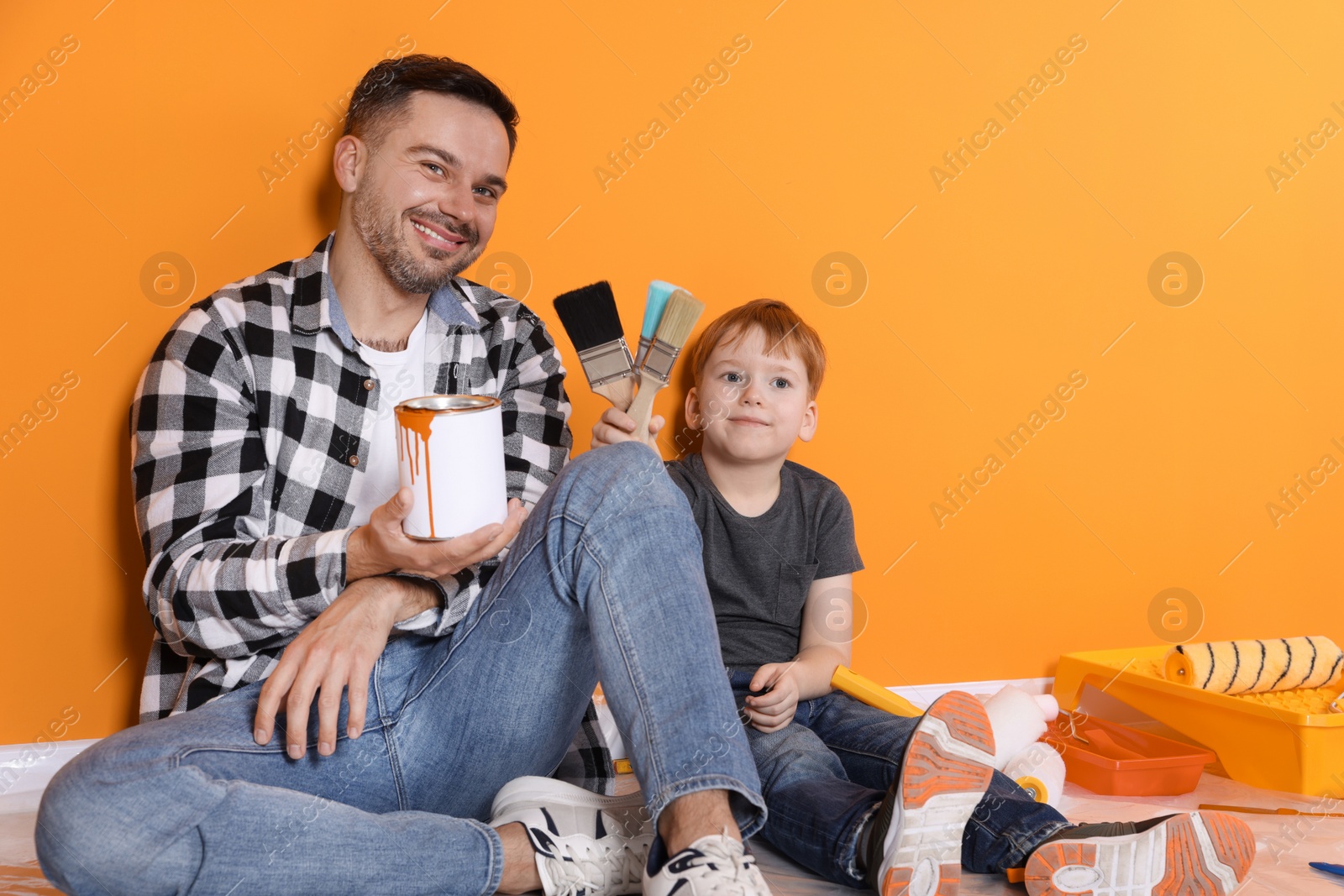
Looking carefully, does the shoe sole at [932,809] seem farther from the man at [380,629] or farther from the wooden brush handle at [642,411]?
the wooden brush handle at [642,411]

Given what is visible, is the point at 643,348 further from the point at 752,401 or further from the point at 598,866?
the point at 598,866

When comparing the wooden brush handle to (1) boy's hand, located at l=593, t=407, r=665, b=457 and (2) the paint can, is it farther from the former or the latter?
(2) the paint can

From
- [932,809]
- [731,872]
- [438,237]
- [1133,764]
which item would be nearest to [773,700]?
[932,809]

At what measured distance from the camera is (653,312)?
110 centimetres

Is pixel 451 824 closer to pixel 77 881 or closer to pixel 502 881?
pixel 502 881

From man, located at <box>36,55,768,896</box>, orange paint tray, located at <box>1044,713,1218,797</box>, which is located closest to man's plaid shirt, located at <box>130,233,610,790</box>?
man, located at <box>36,55,768,896</box>

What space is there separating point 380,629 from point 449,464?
22 cm

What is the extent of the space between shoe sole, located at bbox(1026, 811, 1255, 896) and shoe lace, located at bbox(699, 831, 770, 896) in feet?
1.08

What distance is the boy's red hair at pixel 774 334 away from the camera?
4.48 ft

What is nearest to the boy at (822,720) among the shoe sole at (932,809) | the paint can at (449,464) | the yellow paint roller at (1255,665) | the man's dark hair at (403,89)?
the shoe sole at (932,809)

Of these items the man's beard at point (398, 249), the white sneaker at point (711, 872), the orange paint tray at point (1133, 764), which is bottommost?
the orange paint tray at point (1133, 764)

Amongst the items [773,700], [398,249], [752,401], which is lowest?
[773,700]

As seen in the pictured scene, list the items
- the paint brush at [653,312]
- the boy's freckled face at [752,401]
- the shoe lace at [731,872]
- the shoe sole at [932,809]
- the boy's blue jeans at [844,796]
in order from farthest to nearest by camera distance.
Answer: the boy's freckled face at [752,401], the paint brush at [653,312], the boy's blue jeans at [844,796], the shoe sole at [932,809], the shoe lace at [731,872]

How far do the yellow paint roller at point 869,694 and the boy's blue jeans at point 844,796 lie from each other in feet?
0.04
